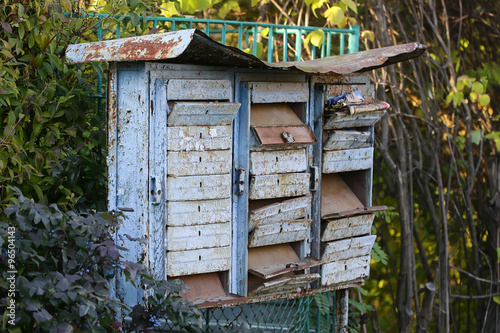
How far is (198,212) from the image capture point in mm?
2916

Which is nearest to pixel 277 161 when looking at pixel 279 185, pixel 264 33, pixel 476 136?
pixel 279 185

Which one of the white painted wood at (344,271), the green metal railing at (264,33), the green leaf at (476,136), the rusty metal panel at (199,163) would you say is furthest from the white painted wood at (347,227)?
the green leaf at (476,136)

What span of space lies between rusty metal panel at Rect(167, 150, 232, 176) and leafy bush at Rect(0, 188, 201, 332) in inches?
14.1

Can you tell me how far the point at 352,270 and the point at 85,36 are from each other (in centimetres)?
200

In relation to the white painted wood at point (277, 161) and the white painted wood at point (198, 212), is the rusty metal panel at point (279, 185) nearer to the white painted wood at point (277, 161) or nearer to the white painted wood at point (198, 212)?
the white painted wood at point (277, 161)

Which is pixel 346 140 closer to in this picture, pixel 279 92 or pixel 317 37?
pixel 279 92

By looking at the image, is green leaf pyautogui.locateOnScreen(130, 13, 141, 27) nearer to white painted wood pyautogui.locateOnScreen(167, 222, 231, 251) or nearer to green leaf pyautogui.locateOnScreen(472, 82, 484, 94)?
white painted wood pyautogui.locateOnScreen(167, 222, 231, 251)

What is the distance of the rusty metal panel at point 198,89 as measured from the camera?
2.79 m

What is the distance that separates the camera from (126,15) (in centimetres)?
359

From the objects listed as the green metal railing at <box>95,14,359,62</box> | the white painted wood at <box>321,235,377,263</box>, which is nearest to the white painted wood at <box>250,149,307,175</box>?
the white painted wood at <box>321,235,377,263</box>

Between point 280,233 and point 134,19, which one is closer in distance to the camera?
point 280,233

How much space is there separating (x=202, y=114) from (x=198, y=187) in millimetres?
340

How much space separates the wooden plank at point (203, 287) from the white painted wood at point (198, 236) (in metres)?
0.18

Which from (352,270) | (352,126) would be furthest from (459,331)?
(352,126)
